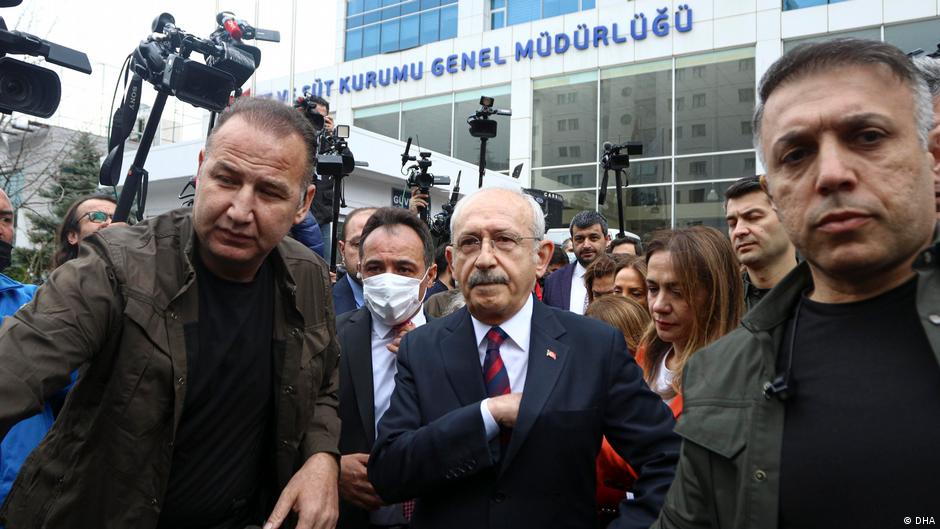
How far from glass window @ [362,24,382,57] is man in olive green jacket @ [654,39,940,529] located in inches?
877

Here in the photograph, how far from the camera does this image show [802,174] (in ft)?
4.32

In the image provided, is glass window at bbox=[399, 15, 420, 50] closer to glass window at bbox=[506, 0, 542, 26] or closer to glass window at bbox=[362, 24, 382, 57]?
glass window at bbox=[362, 24, 382, 57]

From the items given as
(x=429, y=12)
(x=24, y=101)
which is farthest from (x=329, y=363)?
(x=429, y=12)

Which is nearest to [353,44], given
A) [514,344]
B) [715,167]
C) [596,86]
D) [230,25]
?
[596,86]

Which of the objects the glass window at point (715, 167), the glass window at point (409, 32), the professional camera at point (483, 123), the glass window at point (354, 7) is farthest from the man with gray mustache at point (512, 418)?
the glass window at point (354, 7)

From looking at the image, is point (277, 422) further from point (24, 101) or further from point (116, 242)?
point (24, 101)

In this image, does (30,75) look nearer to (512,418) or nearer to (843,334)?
(512,418)

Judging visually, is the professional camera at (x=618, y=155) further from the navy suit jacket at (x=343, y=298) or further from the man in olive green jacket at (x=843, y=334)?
the man in olive green jacket at (x=843, y=334)

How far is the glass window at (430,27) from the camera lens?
21.4 meters

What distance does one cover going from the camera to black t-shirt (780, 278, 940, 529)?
1.14 metres

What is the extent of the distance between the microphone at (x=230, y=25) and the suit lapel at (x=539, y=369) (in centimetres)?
286

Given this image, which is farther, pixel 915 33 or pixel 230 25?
pixel 915 33

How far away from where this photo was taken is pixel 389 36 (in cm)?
2212

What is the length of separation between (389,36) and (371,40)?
2.47 ft
